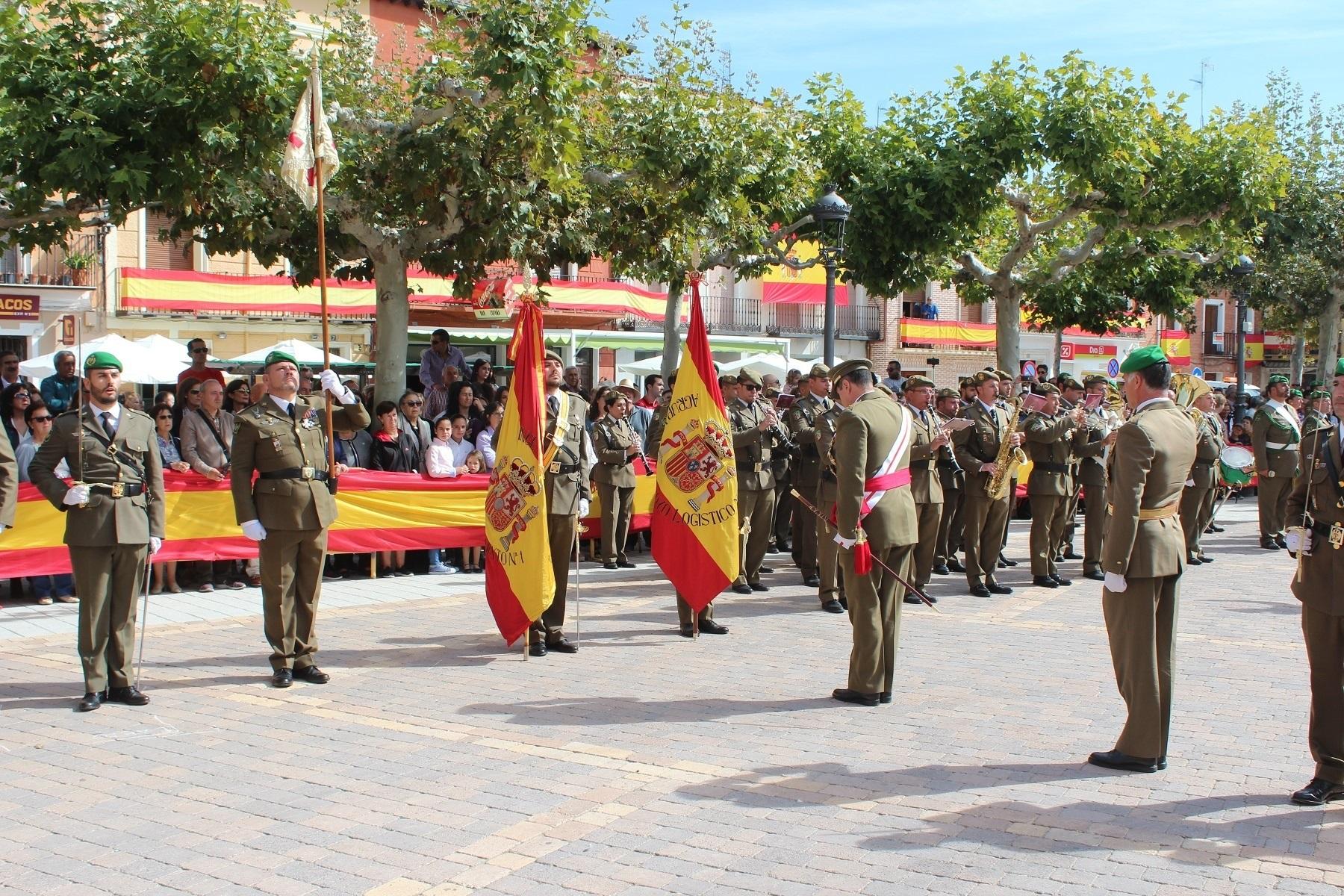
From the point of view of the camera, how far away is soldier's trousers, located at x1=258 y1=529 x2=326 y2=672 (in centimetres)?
792

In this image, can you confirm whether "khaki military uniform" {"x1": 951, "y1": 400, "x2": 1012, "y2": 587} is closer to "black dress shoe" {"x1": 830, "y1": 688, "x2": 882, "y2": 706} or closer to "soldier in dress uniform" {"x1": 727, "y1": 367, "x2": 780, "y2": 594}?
"soldier in dress uniform" {"x1": 727, "y1": 367, "x2": 780, "y2": 594}

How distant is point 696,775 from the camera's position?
603 centimetres

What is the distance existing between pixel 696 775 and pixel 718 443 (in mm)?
3745

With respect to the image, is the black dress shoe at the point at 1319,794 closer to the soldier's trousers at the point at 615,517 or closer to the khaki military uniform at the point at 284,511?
the khaki military uniform at the point at 284,511

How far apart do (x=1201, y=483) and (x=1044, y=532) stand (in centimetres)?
189

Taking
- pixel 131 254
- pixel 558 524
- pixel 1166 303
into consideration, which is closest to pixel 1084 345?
pixel 1166 303

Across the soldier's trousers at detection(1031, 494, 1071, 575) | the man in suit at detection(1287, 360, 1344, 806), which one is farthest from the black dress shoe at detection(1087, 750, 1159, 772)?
the soldier's trousers at detection(1031, 494, 1071, 575)

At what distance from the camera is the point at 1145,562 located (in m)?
6.04

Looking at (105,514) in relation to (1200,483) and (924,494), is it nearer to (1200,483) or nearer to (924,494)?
(924,494)

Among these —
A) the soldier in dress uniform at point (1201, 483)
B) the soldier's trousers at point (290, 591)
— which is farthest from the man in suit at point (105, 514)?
the soldier in dress uniform at point (1201, 483)

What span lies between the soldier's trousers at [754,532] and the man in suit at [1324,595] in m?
5.79

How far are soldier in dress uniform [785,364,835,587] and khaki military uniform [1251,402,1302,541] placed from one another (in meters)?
5.80

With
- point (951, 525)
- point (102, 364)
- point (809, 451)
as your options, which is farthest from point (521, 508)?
point (951, 525)

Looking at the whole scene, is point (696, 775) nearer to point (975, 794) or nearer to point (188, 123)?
point (975, 794)
